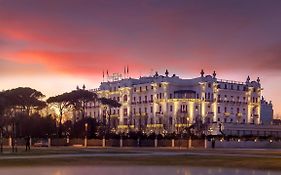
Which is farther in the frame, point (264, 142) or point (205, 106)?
point (205, 106)

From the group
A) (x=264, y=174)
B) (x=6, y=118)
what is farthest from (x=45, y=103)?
(x=264, y=174)

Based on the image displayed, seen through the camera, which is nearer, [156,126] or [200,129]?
[200,129]

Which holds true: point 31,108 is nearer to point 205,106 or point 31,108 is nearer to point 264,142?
point 264,142

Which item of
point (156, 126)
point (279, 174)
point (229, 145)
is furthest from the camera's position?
point (156, 126)

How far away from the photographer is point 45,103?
453 feet

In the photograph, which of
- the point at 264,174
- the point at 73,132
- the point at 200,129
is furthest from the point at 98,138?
the point at 264,174

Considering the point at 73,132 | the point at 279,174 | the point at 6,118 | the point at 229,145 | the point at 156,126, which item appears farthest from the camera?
the point at 156,126

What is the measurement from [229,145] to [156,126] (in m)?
94.2

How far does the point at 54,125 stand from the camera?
14300cm

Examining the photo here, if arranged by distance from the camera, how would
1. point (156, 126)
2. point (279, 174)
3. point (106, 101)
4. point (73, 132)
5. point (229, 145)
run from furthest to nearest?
point (156, 126)
point (106, 101)
point (73, 132)
point (229, 145)
point (279, 174)

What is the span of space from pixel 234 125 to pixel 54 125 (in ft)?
175

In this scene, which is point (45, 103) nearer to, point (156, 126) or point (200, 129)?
point (200, 129)

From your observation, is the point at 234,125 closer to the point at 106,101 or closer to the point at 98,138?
the point at 106,101

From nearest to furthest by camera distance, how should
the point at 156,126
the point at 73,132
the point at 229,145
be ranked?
the point at 229,145 → the point at 73,132 → the point at 156,126
